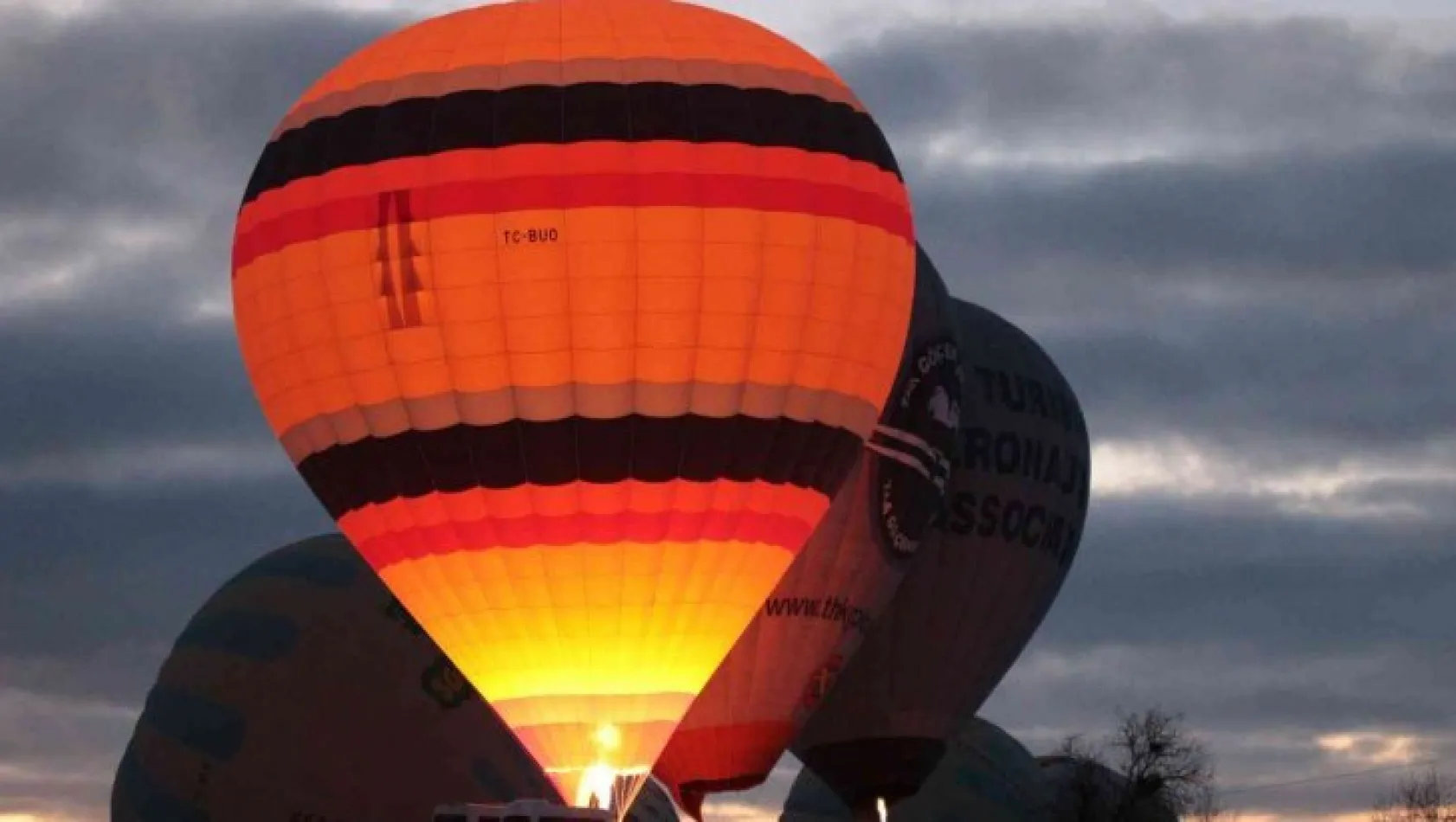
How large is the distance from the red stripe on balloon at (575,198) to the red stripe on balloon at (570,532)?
2.92 meters

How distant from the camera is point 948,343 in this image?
152 feet

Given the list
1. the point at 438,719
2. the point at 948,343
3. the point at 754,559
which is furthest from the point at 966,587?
the point at 754,559

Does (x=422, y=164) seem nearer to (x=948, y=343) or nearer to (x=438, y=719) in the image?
(x=438, y=719)

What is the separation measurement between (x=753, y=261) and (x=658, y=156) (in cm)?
133

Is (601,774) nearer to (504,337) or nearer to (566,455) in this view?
(566,455)

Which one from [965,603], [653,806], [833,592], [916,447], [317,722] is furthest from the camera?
[653,806]

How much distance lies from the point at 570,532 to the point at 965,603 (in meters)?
14.5

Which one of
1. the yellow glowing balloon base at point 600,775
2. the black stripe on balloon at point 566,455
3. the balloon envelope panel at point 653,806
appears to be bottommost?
the yellow glowing balloon base at point 600,775

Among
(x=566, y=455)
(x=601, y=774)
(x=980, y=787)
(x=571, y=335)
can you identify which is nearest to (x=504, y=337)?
(x=571, y=335)

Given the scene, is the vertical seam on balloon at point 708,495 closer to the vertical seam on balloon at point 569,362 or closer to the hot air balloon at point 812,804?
the vertical seam on balloon at point 569,362

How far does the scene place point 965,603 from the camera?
4750cm

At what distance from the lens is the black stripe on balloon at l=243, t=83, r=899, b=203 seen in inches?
1336

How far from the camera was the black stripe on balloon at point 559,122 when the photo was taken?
111 ft

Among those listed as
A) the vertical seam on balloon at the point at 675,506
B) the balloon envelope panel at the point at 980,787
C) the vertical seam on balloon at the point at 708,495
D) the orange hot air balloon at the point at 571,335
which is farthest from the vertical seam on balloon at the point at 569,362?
the balloon envelope panel at the point at 980,787
